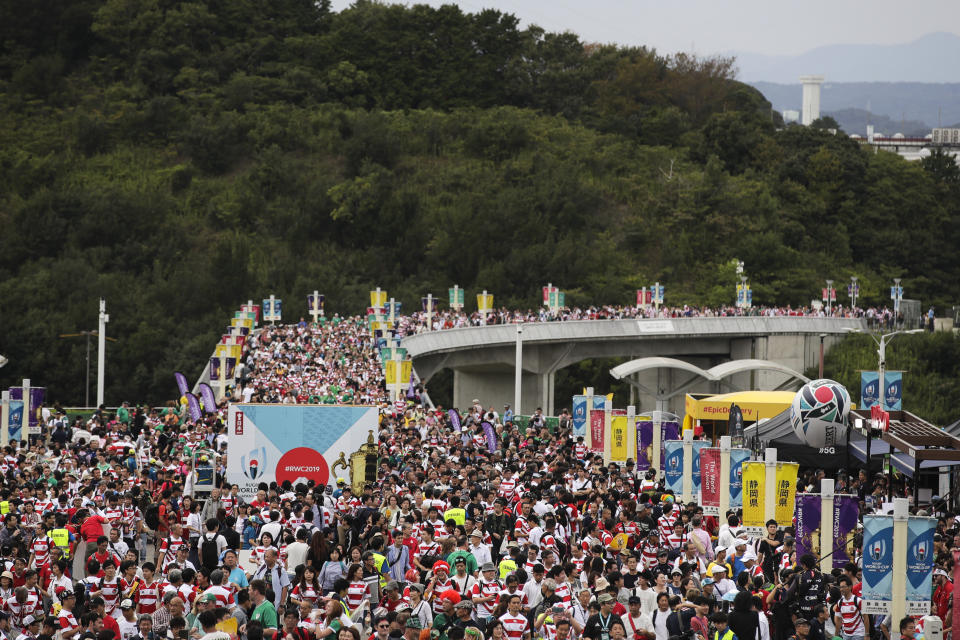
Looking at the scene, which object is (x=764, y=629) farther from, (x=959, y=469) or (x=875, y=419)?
(x=959, y=469)

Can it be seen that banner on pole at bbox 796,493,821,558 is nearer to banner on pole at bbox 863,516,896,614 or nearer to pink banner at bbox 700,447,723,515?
banner on pole at bbox 863,516,896,614

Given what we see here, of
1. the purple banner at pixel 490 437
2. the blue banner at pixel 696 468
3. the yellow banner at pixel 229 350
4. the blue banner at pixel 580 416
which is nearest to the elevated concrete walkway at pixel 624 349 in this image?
the yellow banner at pixel 229 350

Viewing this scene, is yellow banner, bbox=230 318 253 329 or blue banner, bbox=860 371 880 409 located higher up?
yellow banner, bbox=230 318 253 329

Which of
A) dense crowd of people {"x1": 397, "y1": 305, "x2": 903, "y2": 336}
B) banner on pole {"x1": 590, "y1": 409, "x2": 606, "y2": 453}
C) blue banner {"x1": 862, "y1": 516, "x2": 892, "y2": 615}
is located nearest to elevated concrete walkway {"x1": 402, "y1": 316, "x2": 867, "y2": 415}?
dense crowd of people {"x1": 397, "y1": 305, "x2": 903, "y2": 336}

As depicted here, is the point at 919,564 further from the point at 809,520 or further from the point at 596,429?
the point at 596,429

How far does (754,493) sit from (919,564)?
448 centimetres

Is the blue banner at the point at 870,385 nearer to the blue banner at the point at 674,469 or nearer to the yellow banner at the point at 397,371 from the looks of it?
the blue banner at the point at 674,469

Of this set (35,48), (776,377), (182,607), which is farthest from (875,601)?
(35,48)

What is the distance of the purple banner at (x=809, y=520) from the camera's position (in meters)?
15.4

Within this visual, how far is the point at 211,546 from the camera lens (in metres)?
14.2

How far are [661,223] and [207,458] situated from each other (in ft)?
193

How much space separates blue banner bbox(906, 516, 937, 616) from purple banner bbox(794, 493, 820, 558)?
222cm

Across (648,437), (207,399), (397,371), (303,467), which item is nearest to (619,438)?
(648,437)

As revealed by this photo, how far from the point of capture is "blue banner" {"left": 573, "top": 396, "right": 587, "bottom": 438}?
29516 mm
